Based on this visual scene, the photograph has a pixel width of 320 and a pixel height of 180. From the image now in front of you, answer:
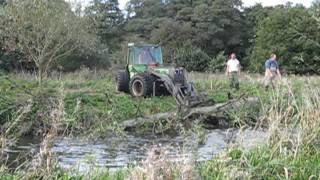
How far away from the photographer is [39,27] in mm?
27109

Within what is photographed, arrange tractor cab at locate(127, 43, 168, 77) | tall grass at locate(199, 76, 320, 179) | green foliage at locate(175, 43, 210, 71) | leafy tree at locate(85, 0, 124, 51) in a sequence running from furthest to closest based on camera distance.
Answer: leafy tree at locate(85, 0, 124, 51)
green foliage at locate(175, 43, 210, 71)
tractor cab at locate(127, 43, 168, 77)
tall grass at locate(199, 76, 320, 179)

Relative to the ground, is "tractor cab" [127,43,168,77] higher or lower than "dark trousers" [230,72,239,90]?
higher

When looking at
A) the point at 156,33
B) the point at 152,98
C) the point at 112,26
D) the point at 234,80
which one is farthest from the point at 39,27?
the point at 112,26

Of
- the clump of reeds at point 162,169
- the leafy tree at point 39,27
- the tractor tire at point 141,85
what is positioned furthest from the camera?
the leafy tree at point 39,27

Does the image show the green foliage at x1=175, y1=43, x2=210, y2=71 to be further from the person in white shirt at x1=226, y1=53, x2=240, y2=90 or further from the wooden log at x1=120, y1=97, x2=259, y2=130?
the wooden log at x1=120, y1=97, x2=259, y2=130

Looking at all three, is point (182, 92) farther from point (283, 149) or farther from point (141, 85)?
point (283, 149)

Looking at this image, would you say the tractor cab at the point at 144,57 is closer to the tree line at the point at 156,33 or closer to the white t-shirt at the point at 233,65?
the white t-shirt at the point at 233,65

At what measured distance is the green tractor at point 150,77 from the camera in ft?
67.5

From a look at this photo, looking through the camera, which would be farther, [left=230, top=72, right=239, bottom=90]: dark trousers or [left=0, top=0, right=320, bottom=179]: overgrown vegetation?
[left=230, top=72, right=239, bottom=90]: dark trousers

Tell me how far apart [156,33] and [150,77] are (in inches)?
1511

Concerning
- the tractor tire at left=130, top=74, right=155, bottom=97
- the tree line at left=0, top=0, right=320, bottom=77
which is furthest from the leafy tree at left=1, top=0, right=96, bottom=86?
the tractor tire at left=130, top=74, right=155, bottom=97

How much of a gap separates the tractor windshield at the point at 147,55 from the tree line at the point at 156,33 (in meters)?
4.71

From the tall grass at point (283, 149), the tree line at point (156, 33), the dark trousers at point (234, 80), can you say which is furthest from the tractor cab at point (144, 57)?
the tall grass at point (283, 149)

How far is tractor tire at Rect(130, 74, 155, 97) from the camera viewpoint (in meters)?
21.4
